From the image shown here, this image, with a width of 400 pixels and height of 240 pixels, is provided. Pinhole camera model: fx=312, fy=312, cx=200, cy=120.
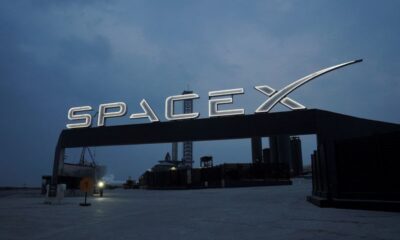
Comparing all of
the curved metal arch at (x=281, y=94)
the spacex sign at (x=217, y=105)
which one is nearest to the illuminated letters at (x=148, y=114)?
the spacex sign at (x=217, y=105)

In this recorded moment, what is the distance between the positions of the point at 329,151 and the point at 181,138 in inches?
448

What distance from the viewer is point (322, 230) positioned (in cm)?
812

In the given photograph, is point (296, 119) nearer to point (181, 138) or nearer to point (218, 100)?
point (218, 100)

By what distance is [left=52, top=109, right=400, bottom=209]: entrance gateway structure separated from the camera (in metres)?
13.0

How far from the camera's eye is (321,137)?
65.3 ft

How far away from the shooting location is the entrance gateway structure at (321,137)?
13.0 metres

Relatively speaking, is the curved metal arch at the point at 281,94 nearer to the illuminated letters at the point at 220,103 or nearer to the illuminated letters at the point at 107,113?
the illuminated letters at the point at 220,103

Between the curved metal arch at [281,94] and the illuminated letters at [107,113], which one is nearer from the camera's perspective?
the curved metal arch at [281,94]

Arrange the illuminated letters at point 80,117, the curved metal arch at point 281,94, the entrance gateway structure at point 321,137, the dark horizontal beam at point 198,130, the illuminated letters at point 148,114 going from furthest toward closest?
the illuminated letters at point 80,117 < the illuminated letters at point 148,114 < the curved metal arch at point 281,94 < the dark horizontal beam at point 198,130 < the entrance gateway structure at point 321,137

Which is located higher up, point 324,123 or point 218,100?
point 218,100

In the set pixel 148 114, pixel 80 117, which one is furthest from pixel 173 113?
pixel 80 117

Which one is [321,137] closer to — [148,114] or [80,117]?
[148,114]

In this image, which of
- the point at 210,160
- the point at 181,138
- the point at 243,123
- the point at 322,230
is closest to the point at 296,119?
the point at 243,123

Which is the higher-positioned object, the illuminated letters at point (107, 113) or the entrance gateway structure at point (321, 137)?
the illuminated letters at point (107, 113)
